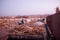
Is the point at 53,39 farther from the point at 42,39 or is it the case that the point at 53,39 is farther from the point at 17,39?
the point at 17,39

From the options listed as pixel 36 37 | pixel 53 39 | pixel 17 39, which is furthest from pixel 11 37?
pixel 53 39

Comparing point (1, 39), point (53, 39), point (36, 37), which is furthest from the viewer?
point (36, 37)

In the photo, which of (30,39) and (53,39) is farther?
(30,39)

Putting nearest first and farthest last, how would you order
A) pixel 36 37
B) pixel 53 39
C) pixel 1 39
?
1. pixel 53 39
2. pixel 1 39
3. pixel 36 37

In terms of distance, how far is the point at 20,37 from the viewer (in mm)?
7578

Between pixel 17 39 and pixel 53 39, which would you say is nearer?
pixel 53 39

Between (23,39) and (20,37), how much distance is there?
27 centimetres

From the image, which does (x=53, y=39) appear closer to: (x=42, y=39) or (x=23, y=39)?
(x=42, y=39)

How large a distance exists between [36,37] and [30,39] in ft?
Result: 1.26

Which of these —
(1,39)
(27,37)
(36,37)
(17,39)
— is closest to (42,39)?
(36,37)

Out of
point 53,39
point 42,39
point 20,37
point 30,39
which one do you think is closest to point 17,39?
point 20,37

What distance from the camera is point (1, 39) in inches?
277

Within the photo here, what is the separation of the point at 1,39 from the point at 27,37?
153 centimetres

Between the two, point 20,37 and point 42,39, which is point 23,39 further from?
point 42,39
